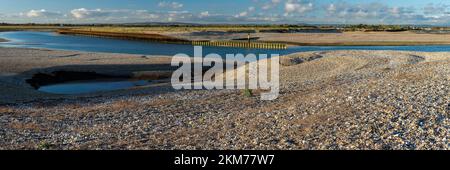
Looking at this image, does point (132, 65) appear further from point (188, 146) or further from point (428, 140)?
point (428, 140)

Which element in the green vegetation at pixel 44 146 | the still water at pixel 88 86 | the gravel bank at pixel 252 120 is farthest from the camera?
the still water at pixel 88 86

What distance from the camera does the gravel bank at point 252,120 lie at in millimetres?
13086

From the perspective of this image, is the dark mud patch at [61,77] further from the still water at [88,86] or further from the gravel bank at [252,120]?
the gravel bank at [252,120]

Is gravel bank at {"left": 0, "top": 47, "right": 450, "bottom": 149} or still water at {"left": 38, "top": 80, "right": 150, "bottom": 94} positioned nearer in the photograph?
gravel bank at {"left": 0, "top": 47, "right": 450, "bottom": 149}

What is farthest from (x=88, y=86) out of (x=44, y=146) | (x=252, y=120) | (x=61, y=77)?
(x=44, y=146)

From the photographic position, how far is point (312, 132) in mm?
13875

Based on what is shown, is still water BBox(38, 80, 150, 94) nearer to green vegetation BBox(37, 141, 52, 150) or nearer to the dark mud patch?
the dark mud patch

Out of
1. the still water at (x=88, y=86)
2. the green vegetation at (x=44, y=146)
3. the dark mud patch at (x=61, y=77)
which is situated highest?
the green vegetation at (x=44, y=146)

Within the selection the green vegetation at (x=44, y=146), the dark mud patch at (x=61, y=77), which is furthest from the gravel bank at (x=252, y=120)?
the dark mud patch at (x=61, y=77)

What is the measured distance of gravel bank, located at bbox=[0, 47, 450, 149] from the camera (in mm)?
13086

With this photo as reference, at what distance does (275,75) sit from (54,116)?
1944 centimetres

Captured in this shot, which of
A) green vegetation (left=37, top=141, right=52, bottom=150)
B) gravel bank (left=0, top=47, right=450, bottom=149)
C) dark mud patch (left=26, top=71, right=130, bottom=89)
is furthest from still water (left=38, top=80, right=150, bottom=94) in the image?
green vegetation (left=37, top=141, right=52, bottom=150)
